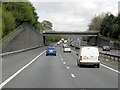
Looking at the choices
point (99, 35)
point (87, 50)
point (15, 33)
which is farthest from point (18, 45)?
point (99, 35)

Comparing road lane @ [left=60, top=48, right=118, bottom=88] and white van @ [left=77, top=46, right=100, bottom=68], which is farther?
white van @ [left=77, top=46, right=100, bottom=68]

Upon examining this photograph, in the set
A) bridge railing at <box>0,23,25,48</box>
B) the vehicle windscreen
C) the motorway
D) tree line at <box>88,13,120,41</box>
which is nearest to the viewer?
the motorway

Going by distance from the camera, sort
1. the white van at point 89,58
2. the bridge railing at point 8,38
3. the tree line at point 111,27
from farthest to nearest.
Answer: the tree line at point 111,27 < the bridge railing at point 8,38 < the white van at point 89,58

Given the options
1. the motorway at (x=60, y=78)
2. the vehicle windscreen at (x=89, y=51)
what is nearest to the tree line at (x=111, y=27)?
the vehicle windscreen at (x=89, y=51)

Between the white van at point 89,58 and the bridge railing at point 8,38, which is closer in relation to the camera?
the white van at point 89,58

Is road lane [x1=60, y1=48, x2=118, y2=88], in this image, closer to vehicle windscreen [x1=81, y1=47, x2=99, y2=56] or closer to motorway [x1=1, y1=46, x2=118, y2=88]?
motorway [x1=1, y1=46, x2=118, y2=88]

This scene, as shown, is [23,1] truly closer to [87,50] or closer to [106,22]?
[106,22]

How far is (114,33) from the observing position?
465ft

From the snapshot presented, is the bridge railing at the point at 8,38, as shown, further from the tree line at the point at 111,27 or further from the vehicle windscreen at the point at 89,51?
the tree line at the point at 111,27

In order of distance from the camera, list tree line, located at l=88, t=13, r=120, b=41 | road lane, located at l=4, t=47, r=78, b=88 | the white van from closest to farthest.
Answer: road lane, located at l=4, t=47, r=78, b=88 < the white van < tree line, located at l=88, t=13, r=120, b=41

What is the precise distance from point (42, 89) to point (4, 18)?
81.8 meters

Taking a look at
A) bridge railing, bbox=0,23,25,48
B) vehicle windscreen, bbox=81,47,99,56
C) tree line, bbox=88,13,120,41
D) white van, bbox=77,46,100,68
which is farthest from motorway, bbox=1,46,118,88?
tree line, bbox=88,13,120,41

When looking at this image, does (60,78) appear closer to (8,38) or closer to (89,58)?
(89,58)

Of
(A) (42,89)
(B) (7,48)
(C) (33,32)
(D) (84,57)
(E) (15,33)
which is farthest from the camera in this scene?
(C) (33,32)
